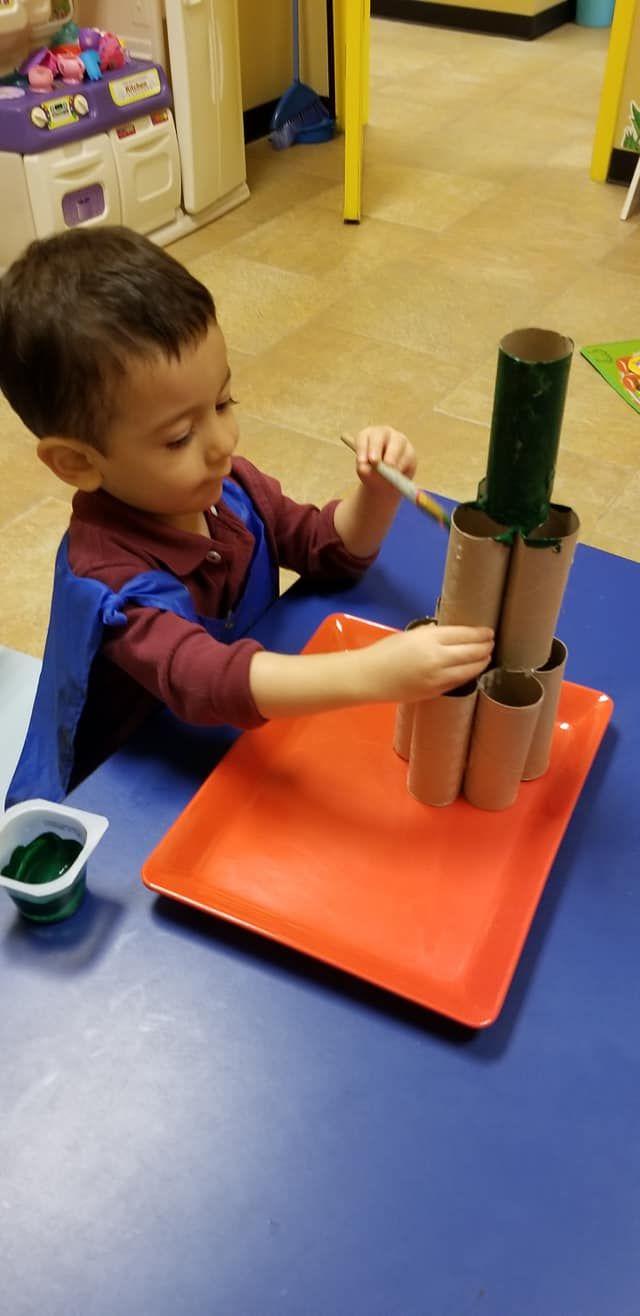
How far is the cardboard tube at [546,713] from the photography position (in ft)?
2.15

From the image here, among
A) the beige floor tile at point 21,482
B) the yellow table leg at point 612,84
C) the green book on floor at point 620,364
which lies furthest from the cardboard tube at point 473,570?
the yellow table leg at point 612,84

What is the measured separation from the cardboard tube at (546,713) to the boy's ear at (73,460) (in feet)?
1.15

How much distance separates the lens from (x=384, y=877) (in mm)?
676

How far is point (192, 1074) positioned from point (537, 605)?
326mm

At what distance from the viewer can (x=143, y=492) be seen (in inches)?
30.2

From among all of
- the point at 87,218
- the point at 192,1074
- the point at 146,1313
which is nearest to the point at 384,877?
the point at 192,1074

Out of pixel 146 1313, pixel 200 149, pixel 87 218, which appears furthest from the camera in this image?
pixel 200 149

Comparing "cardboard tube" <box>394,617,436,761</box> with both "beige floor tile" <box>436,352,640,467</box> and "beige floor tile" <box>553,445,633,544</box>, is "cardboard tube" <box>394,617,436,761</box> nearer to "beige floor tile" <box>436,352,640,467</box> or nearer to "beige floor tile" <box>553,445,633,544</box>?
"beige floor tile" <box>553,445,633,544</box>

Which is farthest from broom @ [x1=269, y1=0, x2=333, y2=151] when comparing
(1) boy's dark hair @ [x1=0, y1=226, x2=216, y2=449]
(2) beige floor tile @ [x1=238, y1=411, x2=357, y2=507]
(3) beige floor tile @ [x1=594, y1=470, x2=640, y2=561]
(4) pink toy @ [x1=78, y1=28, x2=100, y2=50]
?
(1) boy's dark hair @ [x1=0, y1=226, x2=216, y2=449]

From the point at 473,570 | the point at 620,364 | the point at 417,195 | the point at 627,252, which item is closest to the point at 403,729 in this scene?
the point at 473,570

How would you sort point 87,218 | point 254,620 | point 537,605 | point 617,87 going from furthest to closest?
1. point 617,87
2. point 87,218
3. point 254,620
4. point 537,605

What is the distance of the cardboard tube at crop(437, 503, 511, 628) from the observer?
582 millimetres

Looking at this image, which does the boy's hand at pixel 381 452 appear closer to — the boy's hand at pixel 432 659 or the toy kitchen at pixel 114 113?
the boy's hand at pixel 432 659

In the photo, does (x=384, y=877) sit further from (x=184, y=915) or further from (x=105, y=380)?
(x=105, y=380)
